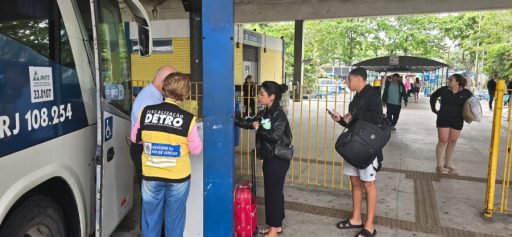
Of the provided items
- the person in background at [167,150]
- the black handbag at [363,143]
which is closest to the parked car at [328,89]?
the black handbag at [363,143]

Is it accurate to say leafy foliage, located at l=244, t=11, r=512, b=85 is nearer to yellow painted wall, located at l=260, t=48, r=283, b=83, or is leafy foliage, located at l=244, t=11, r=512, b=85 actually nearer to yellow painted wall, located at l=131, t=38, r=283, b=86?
yellow painted wall, located at l=260, t=48, r=283, b=83

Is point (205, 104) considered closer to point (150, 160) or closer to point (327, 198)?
point (150, 160)

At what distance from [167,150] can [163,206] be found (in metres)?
0.51

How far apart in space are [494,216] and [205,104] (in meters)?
Answer: 3.58

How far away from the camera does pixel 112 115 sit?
329 cm

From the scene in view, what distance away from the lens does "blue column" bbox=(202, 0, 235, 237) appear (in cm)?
303

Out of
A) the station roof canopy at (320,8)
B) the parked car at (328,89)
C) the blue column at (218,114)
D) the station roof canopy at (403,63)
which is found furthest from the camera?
the station roof canopy at (403,63)

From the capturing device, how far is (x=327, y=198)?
16.7ft

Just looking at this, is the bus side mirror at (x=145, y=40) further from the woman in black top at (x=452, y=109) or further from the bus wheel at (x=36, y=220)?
the woman in black top at (x=452, y=109)

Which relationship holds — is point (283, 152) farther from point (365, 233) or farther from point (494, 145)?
point (494, 145)

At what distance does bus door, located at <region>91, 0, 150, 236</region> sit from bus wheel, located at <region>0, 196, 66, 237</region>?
288 millimetres

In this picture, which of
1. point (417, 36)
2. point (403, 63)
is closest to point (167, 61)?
point (403, 63)

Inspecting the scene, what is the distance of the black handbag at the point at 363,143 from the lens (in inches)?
142

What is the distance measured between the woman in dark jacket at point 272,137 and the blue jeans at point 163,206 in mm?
847
